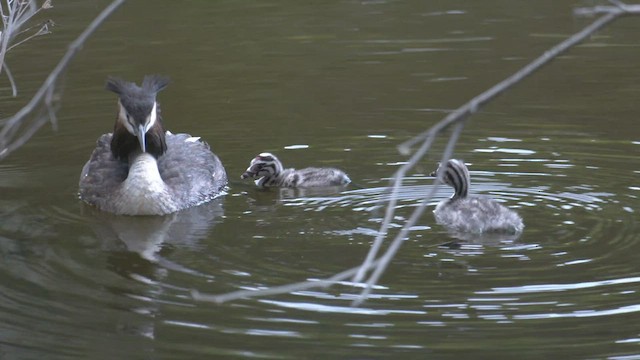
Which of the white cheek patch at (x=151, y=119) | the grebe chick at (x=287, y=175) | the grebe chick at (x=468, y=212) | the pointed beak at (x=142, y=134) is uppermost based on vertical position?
the white cheek patch at (x=151, y=119)

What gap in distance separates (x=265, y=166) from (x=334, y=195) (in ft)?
2.91

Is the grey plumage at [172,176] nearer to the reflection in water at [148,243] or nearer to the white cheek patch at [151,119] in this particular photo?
the reflection in water at [148,243]

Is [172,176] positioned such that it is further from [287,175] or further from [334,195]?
[334,195]

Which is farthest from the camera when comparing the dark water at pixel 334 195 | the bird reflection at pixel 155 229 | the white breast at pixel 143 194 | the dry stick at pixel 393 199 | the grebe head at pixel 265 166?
the grebe head at pixel 265 166

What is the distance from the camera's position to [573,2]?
58.4 feet

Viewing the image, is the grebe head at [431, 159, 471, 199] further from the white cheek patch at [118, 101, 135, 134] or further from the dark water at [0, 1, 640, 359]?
the white cheek patch at [118, 101, 135, 134]

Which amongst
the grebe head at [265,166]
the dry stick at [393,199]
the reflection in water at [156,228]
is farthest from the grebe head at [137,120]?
the dry stick at [393,199]

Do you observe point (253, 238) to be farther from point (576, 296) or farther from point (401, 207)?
point (576, 296)

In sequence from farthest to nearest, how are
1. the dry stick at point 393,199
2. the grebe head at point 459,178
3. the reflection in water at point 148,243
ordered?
the grebe head at point 459,178 < the reflection in water at point 148,243 < the dry stick at point 393,199

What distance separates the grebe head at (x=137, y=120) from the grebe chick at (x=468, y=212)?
2540mm

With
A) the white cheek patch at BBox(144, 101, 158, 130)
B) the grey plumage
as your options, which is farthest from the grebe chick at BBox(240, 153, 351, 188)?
the white cheek patch at BBox(144, 101, 158, 130)

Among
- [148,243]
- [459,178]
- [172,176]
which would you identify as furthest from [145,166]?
[459,178]

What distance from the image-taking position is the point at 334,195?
1026 cm

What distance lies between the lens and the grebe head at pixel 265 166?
35.7ft
